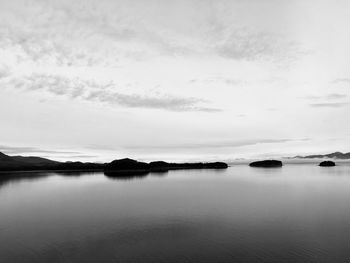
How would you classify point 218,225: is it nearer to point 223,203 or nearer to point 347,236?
point 347,236

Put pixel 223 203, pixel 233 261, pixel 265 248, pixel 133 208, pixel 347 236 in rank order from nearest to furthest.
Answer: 1. pixel 233 261
2. pixel 265 248
3. pixel 347 236
4. pixel 133 208
5. pixel 223 203

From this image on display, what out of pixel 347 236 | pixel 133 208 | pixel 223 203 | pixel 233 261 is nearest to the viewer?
pixel 233 261

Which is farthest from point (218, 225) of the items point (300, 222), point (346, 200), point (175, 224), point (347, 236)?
point (346, 200)

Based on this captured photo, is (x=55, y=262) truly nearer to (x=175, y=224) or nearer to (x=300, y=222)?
(x=175, y=224)

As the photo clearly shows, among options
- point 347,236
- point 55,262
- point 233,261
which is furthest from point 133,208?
point 347,236

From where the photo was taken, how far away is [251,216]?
42562 millimetres

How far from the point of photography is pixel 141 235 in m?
32.0

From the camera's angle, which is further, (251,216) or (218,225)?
(251,216)

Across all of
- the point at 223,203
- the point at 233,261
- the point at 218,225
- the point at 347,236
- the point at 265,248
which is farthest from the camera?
the point at 223,203

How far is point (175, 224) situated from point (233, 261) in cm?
1514

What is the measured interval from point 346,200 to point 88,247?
57960mm

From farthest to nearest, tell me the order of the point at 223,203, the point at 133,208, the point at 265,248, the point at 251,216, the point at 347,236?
the point at 223,203 < the point at 133,208 < the point at 251,216 < the point at 347,236 < the point at 265,248

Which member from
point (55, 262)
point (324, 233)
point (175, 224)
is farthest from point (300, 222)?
point (55, 262)

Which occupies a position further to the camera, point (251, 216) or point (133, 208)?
point (133, 208)
